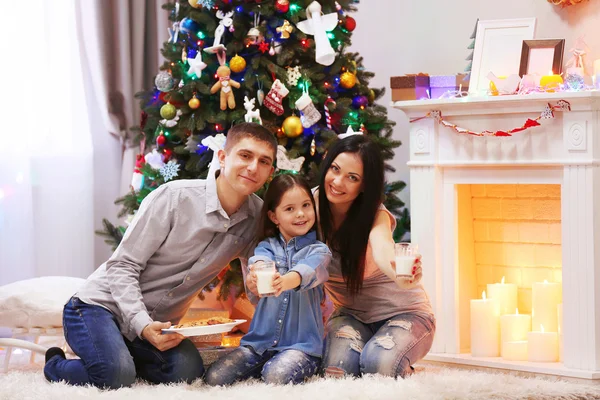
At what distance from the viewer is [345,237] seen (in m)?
2.85

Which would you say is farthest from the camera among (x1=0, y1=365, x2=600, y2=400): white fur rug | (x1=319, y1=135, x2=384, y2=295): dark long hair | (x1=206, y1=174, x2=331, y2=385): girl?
(x1=319, y1=135, x2=384, y2=295): dark long hair

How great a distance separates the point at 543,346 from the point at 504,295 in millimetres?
326

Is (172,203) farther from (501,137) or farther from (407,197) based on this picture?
(407,197)

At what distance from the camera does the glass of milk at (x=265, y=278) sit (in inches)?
95.8

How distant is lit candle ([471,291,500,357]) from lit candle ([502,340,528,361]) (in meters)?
0.06

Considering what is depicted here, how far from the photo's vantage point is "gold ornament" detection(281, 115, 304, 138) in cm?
349

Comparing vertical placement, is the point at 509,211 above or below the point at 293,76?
below

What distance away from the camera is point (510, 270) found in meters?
3.64

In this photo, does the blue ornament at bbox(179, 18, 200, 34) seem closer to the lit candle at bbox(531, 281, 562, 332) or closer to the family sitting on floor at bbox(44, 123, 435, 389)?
the family sitting on floor at bbox(44, 123, 435, 389)

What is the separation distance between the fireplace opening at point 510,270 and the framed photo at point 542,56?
20.8 inches

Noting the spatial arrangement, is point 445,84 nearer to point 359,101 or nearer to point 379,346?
point 359,101

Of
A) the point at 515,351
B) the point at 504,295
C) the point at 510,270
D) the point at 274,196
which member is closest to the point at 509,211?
the point at 510,270

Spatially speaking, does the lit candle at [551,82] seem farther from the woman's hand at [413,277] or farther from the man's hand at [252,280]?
the man's hand at [252,280]

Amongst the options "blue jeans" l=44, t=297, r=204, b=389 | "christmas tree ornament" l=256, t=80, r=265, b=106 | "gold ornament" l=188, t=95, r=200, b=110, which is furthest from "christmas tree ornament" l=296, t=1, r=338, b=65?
"blue jeans" l=44, t=297, r=204, b=389
